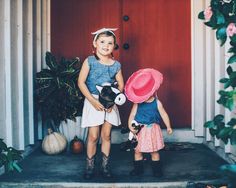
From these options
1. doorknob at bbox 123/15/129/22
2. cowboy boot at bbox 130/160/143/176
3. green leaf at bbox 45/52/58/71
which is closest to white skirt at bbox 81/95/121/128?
cowboy boot at bbox 130/160/143/176

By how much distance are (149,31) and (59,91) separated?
5.01 feet

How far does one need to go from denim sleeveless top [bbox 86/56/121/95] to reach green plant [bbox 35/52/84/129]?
102 cm

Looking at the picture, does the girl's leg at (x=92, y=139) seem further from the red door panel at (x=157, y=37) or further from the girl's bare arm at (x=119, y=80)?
the red door panel at (x=157, y=37)

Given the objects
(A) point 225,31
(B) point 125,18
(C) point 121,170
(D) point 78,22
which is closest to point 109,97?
(C) point 121,170

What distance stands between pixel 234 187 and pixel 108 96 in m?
1.59

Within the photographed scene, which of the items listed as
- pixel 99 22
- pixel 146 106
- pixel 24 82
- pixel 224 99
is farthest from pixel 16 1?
pixel 224 99

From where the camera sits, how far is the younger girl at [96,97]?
4.41 meters

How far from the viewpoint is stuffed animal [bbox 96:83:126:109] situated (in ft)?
14.4

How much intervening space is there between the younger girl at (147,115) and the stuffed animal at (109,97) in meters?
0.14

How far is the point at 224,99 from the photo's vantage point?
304 cm

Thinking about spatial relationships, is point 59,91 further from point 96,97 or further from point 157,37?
point 157,37

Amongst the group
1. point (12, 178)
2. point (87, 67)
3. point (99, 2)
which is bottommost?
point (12, 178)

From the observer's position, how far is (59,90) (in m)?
5.55

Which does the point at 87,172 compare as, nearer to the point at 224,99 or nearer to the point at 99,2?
the point at 224,99
